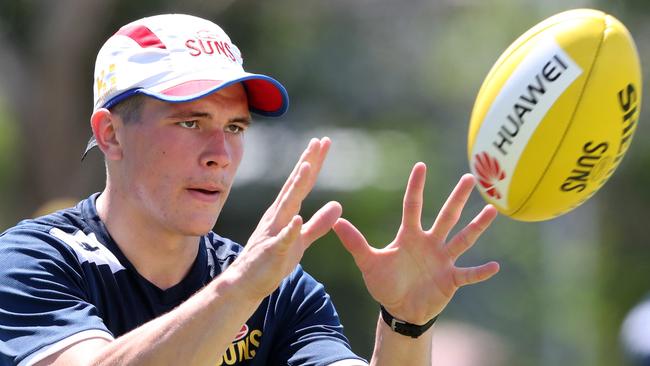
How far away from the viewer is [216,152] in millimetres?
4438

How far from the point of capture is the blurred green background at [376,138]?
1441 cm

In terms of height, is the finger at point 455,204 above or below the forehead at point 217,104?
below

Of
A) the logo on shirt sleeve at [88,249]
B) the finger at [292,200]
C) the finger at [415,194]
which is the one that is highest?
the finger at [292,200]

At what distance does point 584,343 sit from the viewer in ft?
45.1

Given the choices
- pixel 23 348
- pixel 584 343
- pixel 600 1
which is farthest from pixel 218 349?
pixel 600 1

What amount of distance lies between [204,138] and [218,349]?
3.14ft

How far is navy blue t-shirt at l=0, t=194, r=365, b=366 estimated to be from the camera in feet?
13.4

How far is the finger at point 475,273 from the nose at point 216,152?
981mm

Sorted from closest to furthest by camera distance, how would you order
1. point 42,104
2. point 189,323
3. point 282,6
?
point 189,323 < point 42,104 < point 282,6

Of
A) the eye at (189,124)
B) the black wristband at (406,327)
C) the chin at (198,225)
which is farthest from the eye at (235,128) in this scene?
the black wristband at (406,327)

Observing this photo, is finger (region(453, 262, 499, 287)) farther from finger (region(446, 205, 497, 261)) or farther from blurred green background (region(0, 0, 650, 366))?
blurred green background (region(0, 0, 650, 366))

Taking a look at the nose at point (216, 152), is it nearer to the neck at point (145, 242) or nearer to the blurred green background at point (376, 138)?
the neck at point (145, 242)

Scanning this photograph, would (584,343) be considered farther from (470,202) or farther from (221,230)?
(221,230)

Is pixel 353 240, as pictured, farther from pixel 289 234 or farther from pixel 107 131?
pixel 107 131
